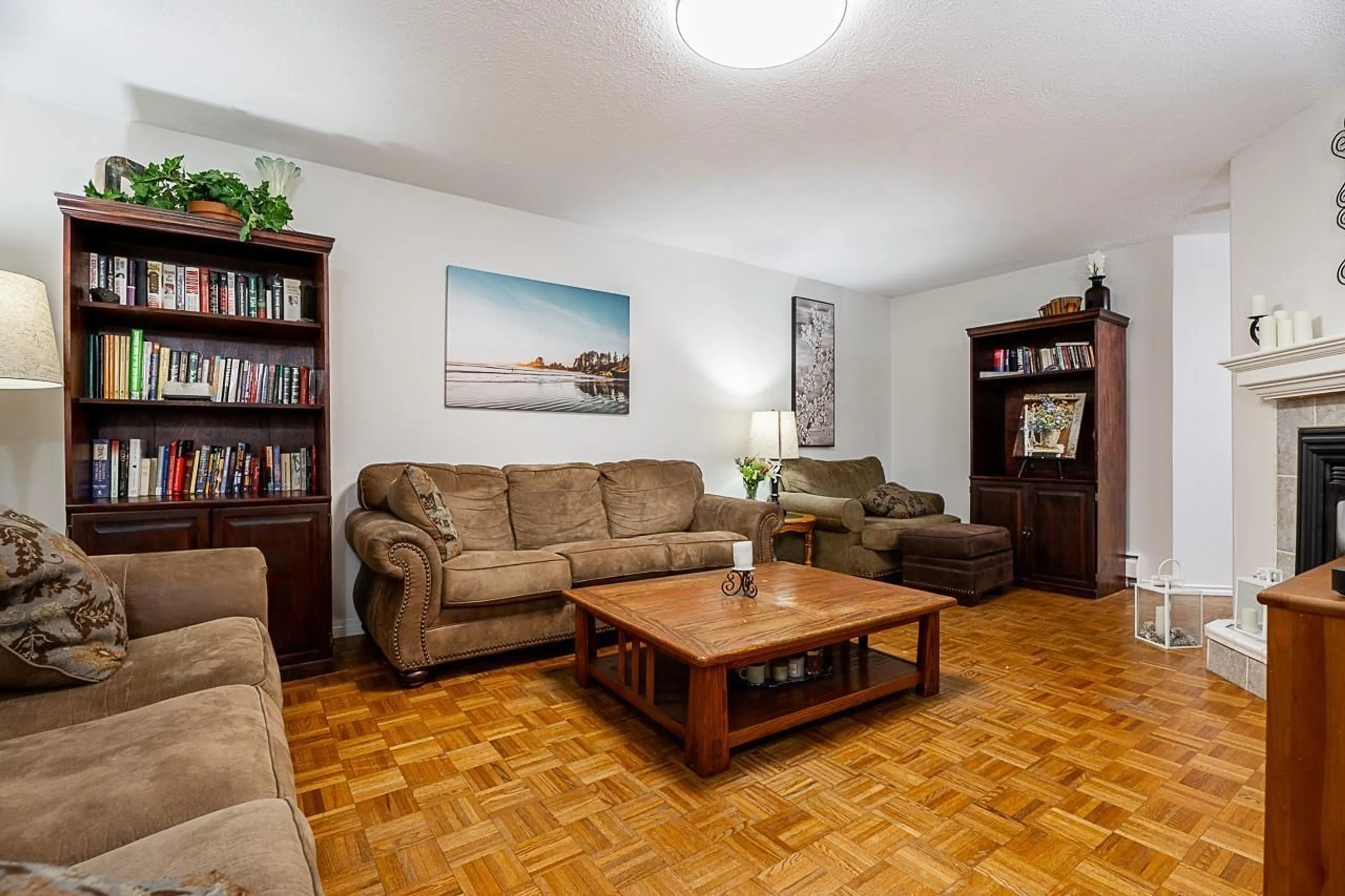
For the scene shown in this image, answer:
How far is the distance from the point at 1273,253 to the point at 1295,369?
2.22ft

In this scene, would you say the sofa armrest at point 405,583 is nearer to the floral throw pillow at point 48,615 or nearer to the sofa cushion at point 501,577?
the sofa cushion at point 501,577

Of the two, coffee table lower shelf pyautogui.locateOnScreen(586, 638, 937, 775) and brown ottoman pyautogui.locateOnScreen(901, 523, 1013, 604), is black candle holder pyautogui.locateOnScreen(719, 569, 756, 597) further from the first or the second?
brown ottoman pyautogui.locateOnScreen(901, 523, 1013, 604)

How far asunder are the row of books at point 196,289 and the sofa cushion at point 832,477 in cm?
325

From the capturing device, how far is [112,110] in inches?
105

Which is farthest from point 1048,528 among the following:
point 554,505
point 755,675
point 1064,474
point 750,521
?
point 554,505

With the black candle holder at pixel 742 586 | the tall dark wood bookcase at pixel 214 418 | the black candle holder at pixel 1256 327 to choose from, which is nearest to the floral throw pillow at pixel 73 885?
the black candle holder at pixel 742 586

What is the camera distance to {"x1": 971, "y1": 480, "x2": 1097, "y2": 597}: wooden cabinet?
4195 millimetres

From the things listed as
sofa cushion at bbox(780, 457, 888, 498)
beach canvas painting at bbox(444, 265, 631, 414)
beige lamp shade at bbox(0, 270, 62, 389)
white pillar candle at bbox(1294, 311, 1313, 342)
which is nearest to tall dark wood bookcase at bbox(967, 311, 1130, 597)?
sofa cushion at bbox(780, 457, 888, 498)

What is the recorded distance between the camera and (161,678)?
1440 mm

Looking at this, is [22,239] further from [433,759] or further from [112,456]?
[433,759]

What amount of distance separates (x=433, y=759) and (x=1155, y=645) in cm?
330

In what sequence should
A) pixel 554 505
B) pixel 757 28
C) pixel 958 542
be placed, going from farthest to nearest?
pixel 958 542, pixel 554 505, pixel 757 28

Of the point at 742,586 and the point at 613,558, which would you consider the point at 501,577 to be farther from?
the point at 742,586

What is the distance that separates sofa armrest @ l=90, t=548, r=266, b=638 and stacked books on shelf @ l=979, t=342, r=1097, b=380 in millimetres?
4752
